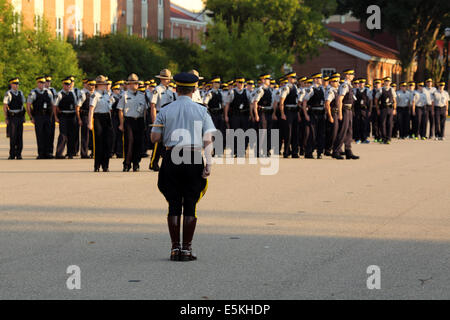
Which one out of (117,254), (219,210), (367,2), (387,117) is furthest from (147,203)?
(367,2)

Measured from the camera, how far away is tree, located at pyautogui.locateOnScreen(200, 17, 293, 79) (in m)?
64.6

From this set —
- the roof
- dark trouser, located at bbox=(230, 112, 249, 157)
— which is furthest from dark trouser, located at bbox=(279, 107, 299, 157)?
the roof

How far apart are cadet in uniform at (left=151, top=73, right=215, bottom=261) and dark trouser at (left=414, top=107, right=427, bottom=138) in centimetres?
2426

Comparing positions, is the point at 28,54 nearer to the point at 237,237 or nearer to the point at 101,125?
the point at 101,125

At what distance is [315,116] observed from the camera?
22.3m

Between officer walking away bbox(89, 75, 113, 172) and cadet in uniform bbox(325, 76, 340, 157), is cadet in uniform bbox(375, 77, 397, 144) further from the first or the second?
officer walking away bbox(89, 75, 113, 172)

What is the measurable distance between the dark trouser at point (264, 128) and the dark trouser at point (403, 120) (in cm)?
986

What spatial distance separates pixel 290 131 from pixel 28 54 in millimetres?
26075

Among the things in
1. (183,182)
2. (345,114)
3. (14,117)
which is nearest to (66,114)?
(14,117)

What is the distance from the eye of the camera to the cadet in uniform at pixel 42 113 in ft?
71.7

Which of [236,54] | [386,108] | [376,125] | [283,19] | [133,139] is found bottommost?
[133,139]

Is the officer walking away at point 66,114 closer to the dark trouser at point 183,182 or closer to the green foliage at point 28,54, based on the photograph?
the dark trouser at point 183,182

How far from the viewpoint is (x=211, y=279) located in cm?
762
